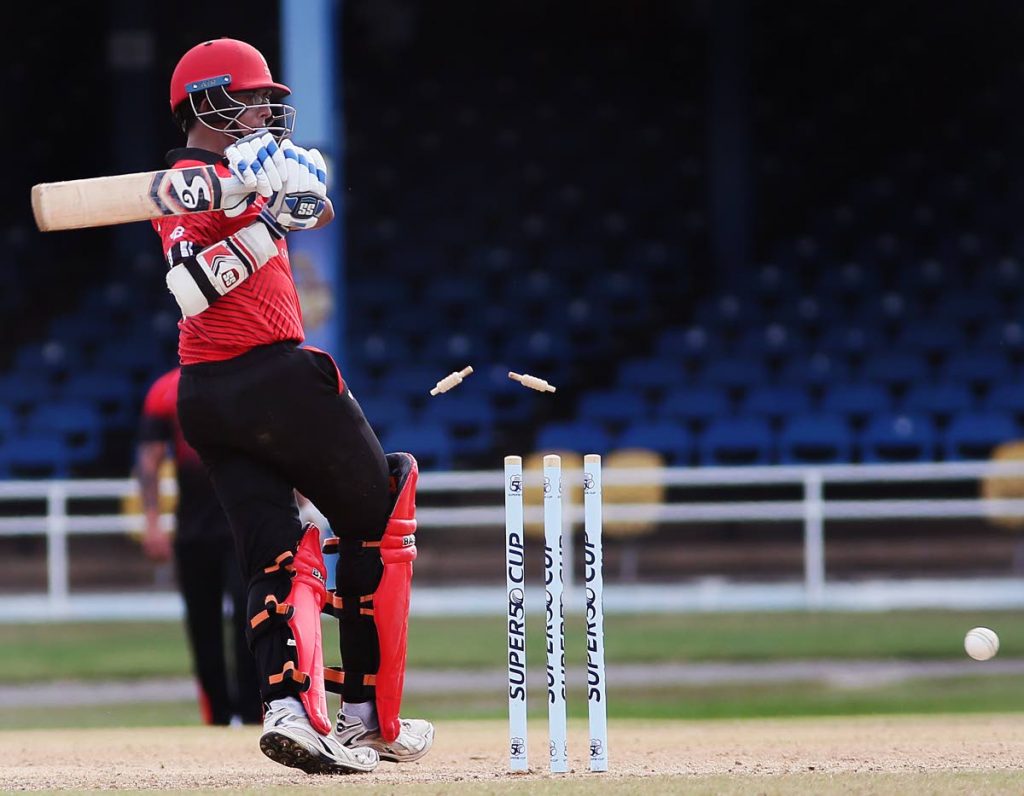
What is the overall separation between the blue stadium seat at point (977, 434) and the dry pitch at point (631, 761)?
777 centimetres

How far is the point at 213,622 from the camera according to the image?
8.30 meters

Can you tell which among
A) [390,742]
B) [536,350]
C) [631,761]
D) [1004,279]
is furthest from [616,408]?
[390,742]

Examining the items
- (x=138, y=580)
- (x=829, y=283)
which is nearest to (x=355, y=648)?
(x=138, y=580)

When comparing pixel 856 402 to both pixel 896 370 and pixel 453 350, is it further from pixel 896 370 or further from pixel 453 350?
pixel 453 350

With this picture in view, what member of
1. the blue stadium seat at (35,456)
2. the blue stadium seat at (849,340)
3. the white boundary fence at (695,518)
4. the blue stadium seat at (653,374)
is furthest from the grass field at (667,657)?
the blue stadium seat at (849,340)

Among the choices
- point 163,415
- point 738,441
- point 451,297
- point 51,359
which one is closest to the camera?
point 163,415

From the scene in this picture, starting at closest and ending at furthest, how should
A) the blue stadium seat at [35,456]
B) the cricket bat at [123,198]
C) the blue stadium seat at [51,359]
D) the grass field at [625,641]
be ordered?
the cricket bat at [123,198] < the grass field at [625,641] < the blue stadium seat at [35,456] < the blue stadium seat at [51,359]

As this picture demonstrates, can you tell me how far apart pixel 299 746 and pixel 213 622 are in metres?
3.52

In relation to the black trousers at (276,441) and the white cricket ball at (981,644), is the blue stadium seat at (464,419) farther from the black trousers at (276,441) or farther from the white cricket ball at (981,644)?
the black trousers at (276,441)

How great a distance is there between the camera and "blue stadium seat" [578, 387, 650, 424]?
16.5 m

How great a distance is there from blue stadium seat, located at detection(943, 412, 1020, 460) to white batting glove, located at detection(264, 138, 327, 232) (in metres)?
11.5

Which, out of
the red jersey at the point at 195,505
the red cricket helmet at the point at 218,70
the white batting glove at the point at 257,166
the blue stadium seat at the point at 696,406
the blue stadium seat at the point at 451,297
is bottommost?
the red jersey at the point at 195,505

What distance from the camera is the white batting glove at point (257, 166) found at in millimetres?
4781

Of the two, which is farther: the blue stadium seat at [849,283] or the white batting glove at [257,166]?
the blue stadium seat at [849,283]
